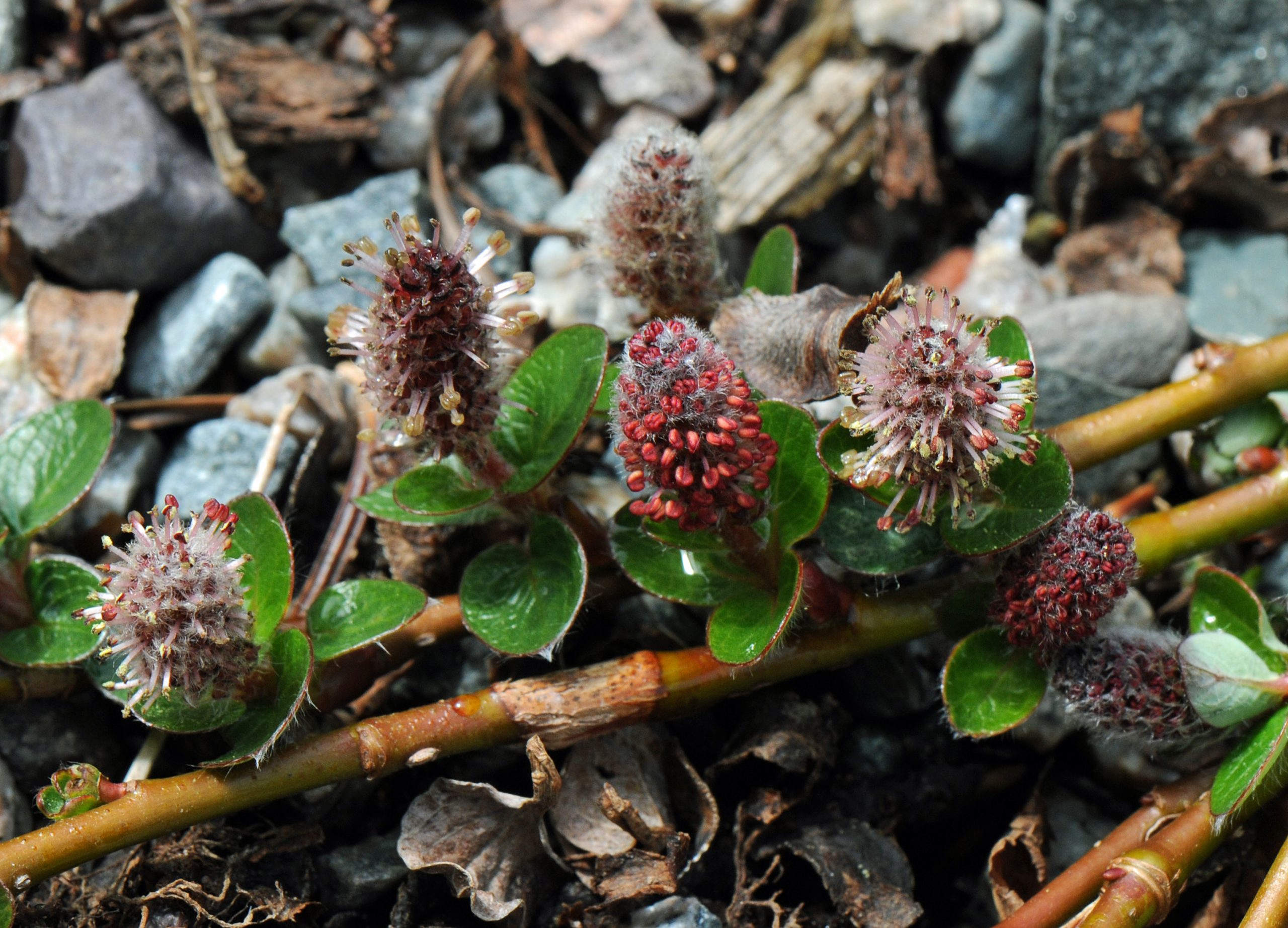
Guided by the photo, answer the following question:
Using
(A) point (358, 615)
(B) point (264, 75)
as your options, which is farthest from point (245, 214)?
(A) point (358, 615)

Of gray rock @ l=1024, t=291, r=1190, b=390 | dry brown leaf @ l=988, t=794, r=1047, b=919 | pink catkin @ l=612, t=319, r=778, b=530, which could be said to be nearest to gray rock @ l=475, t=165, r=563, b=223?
gray rock @ l=1024, t=291, r=1190, b=390

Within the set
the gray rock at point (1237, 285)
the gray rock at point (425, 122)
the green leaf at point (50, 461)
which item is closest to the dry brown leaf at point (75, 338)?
the green leaf at point (50, 461)

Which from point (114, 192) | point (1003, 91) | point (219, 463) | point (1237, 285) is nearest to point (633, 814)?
point (219, 463)

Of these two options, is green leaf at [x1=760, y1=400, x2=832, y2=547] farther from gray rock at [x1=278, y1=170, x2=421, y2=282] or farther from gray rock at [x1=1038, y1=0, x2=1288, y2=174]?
gray rock at [x1=1038, y1=0, x2=1288, y2=174]

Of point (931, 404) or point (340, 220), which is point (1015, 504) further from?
point (340, 220)

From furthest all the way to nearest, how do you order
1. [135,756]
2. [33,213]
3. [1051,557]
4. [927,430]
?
[33,213] → [135,756] → [1051,557] → [927,430]

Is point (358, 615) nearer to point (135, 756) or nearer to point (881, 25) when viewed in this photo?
point (135, 756)
